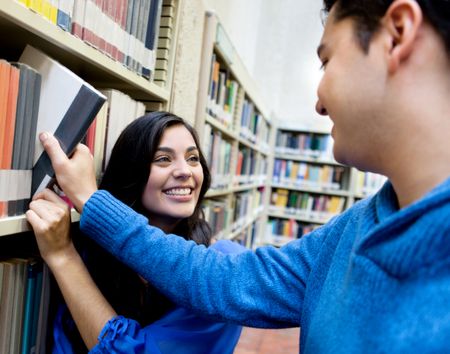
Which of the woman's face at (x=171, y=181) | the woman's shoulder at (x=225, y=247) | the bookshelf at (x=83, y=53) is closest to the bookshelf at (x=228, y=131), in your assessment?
the bookshelf at (x=83, y=53)

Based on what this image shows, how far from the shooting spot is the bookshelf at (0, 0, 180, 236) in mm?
699

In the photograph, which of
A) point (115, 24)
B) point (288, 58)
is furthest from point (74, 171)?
point (288, 58)

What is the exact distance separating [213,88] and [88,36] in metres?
1.23

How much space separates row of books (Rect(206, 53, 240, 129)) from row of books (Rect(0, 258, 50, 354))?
1.30 metres

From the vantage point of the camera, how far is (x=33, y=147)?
0.78 metres

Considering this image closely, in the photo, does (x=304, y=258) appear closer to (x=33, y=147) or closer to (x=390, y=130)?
(x=390, y=130)

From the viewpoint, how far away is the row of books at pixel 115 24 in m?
0.80

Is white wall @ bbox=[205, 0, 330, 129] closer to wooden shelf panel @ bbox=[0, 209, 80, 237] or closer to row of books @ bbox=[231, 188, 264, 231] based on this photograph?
row of books @ bbox=[231, 188, 264, 231]

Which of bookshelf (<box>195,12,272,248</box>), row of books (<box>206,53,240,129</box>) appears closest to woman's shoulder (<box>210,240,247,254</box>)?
bookshelf (<box>195,12,272,248</box>)

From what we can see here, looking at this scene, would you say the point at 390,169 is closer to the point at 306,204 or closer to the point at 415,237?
the point at 415,237

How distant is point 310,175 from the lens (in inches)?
183

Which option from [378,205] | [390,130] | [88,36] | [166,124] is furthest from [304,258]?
[88,36]

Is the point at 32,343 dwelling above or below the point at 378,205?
below

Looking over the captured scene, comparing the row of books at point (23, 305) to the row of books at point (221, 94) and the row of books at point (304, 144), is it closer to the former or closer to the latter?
the row of books at point (221, 94)
